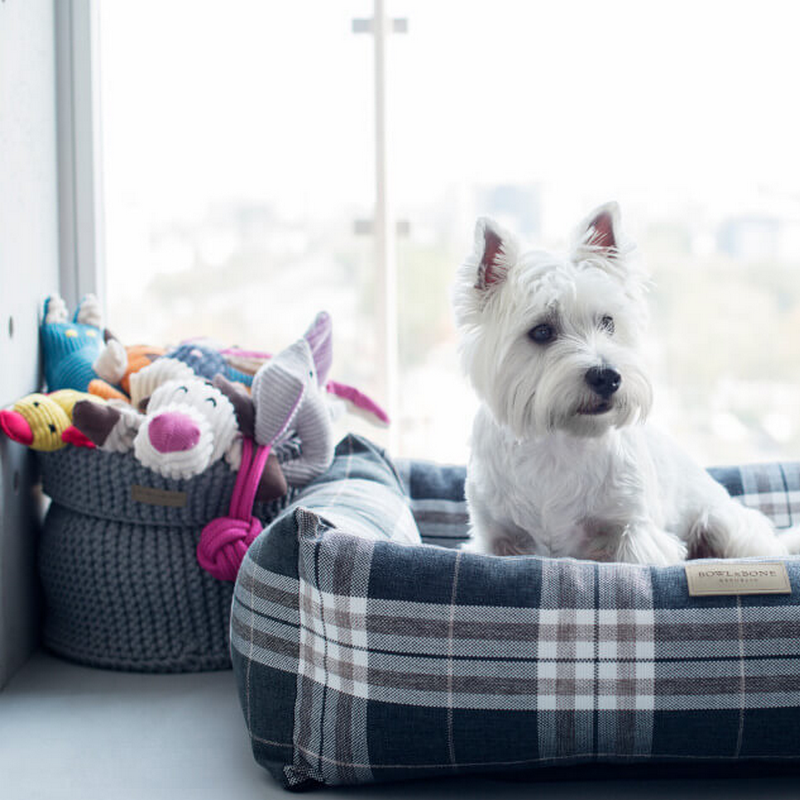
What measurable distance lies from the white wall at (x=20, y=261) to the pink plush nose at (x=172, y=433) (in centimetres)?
34

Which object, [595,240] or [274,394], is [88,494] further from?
[595,240]

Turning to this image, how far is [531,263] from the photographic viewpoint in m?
1.58

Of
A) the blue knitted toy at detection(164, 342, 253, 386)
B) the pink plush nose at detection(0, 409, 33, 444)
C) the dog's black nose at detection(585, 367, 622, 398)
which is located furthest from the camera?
the blue knitted toy at detection(164, 342, 253, 386)

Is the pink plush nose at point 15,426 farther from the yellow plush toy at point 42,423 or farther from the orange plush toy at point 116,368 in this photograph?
the orange plush toy at point 116,368

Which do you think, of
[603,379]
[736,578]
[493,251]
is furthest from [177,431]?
[736,578]

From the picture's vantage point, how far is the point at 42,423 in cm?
175

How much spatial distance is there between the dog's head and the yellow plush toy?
788 millimetres

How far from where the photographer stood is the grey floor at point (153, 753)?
134 cm

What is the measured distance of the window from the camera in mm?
2525

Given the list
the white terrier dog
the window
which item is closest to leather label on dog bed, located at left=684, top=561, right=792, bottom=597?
the white terrier dog

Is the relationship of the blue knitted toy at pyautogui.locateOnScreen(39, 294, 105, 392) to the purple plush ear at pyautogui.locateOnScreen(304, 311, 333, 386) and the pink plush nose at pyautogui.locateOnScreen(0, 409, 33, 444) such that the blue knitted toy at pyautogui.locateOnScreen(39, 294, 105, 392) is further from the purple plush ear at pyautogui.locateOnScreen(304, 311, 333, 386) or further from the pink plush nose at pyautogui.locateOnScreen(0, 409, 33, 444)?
the purple plush ear at pyautogui.locateOnScreen(304, 311, 333, 386)

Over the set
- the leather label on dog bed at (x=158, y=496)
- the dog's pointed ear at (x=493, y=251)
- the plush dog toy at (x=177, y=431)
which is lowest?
the leather label on dog bed at (x=158, y=496)

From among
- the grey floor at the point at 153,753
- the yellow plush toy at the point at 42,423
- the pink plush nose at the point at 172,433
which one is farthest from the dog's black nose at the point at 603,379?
the yellow plush toy at the point at 42,423

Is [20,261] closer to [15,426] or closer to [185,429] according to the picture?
[15,426]
